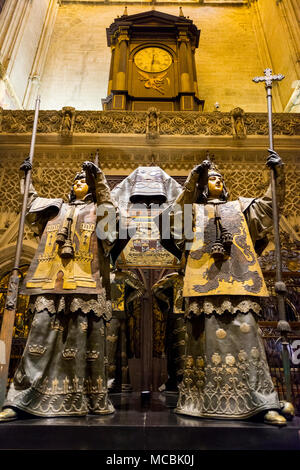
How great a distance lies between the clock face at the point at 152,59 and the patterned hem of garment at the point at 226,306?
870 centimetres

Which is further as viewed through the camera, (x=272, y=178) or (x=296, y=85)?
(x=296, y=85)

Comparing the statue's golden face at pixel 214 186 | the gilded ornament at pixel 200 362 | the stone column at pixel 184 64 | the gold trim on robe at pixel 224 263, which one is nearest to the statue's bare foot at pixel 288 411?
the gilded ornament at pixel 200 362

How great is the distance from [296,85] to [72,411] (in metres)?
9.39

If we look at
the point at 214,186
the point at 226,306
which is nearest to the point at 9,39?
the point at 214,186

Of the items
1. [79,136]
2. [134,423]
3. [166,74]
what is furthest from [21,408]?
[166,74]

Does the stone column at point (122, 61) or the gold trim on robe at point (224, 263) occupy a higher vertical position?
the stone column at point (122, 61)

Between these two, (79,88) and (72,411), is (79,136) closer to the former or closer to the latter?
(79,88)

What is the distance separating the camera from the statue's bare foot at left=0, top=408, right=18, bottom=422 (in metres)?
2.07

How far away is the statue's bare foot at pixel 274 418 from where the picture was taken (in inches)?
79.5

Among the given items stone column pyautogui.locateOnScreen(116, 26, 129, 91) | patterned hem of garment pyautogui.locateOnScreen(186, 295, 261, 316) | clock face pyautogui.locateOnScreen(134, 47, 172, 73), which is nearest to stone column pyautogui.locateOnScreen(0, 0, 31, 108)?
stone column pyautogui.locateOnScreen(116, 26, 129, 91)

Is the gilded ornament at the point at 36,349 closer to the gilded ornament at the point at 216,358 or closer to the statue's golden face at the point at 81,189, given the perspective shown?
the gilded ornament at the point at 216,358

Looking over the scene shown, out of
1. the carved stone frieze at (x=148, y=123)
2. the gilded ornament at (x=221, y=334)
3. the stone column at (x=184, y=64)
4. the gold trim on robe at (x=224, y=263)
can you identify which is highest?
the stone column at (x=184, y=64)

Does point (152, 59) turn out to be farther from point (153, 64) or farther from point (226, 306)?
point (226, 306)

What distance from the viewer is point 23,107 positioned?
33.0 ft
